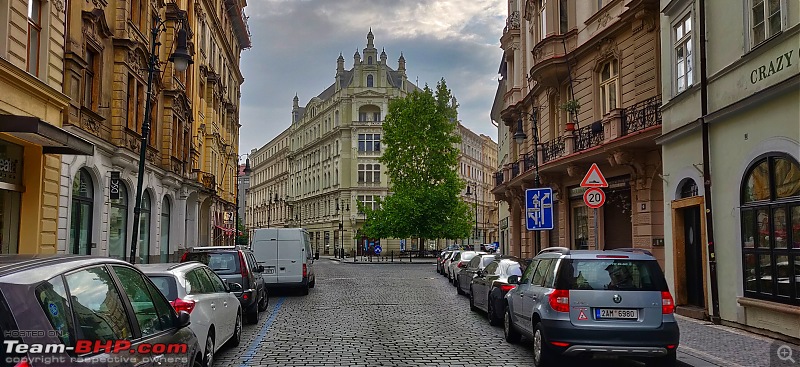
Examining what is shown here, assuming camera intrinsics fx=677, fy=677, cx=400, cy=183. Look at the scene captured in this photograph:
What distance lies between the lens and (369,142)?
78.2 metres

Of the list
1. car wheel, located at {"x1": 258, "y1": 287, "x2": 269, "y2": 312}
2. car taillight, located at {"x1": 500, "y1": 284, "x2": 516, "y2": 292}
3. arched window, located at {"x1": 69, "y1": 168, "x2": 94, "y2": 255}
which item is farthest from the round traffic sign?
arched window, located at {"x1": 69, "y1": 168, "x2": 94, "y2": 255}

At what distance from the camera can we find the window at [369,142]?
257ft

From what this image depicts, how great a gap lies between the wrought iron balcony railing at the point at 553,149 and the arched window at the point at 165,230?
16.2 m

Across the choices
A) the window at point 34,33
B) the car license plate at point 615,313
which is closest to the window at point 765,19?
the car license plate at point 615,313

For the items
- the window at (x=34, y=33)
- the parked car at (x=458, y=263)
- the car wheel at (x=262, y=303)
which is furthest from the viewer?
the parked car at (x=458, y=263)

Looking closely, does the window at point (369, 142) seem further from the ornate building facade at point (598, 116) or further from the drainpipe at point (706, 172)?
the drainpipe at point (706, 172)

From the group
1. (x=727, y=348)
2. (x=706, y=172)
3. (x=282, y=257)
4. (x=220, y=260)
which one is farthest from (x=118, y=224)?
(x=727, y=348)

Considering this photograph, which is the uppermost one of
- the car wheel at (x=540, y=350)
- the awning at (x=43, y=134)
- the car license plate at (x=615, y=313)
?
the awning at (x=43, y=134)

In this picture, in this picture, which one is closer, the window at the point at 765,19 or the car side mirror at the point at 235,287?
the window at the point at 765,19

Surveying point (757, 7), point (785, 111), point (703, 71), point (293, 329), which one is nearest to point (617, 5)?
point (703, 71)

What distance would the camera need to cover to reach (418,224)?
180 feet

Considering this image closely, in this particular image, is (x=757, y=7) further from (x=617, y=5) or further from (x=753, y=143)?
(x=617, y=5)

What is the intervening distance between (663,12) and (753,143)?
5368mm

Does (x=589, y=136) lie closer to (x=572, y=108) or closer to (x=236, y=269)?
(x=572, y=108)
